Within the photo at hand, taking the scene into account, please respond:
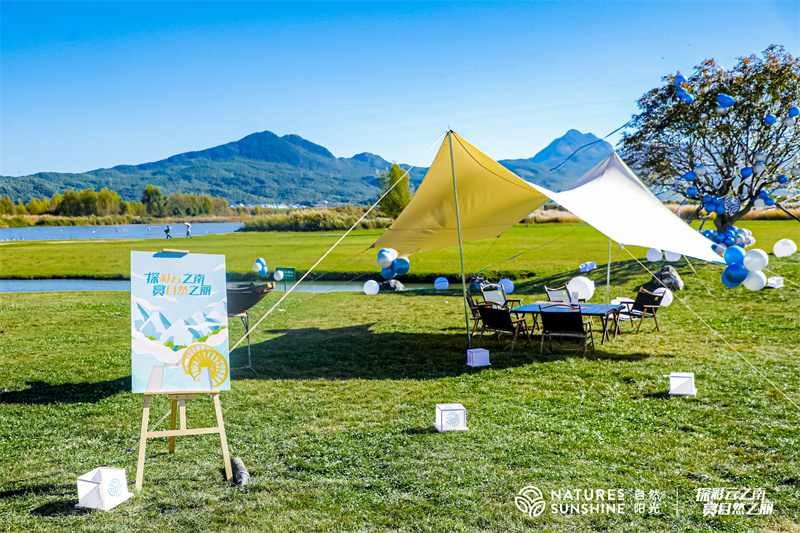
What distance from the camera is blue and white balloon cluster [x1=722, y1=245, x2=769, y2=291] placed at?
6.12m

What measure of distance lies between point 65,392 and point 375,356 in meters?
3.64

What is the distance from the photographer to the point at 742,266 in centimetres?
617

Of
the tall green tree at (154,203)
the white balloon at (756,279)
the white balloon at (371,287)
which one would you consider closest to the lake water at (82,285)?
the white balloon at (371,287)

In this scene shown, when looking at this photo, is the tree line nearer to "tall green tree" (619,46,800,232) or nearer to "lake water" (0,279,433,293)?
"lake water" (0,279,433,293)

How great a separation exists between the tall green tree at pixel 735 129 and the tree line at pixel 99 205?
48.4 metres

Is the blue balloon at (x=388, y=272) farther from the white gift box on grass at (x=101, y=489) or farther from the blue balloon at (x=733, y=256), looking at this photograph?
the white gift box on grass at (x=101, y=489)

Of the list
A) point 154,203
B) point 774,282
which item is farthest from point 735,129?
point 154,203

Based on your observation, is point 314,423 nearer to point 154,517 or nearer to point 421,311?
point 154,517

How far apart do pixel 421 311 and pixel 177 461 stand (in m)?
7.31

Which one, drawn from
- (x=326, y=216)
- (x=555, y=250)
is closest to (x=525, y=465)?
(x=555, y=250)

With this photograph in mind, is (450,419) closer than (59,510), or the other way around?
(59,510)

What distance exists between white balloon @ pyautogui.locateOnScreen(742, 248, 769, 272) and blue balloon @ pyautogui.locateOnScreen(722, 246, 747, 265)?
0.07 metres
